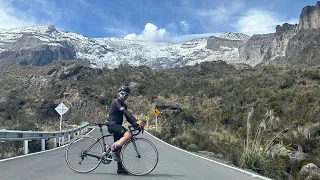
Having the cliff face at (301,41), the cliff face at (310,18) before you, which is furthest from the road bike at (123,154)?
the cliff face at (310,18)

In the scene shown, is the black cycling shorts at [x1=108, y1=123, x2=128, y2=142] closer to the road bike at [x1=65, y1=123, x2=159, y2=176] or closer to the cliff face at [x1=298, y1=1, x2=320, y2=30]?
the road bike at [x1=65, y1=123, x2=159, y2=176]

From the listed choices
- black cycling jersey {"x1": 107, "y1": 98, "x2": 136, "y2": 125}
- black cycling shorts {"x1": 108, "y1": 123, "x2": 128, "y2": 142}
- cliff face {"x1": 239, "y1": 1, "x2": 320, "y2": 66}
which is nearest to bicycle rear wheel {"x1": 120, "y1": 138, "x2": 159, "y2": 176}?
black cycling shorts {"x1": 108, "y1": 123, "x2": 128, "y2": 142}

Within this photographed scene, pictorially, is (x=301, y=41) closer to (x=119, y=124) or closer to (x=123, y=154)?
(x=119, y=124)

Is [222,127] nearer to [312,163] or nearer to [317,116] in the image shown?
[317,116]

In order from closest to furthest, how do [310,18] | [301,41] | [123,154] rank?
[123,154]
[301,41]
[310,18]

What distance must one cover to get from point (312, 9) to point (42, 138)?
138 m

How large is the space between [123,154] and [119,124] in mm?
691

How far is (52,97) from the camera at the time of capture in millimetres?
70250

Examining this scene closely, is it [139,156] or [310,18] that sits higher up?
[310,18]

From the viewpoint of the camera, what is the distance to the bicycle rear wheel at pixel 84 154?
896cm

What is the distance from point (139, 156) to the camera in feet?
28.8

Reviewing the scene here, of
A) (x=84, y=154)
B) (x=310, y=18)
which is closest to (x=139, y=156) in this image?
(x=84, y=154)

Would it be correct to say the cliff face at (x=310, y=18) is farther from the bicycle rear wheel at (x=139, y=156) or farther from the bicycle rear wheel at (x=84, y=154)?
the bicycle rear wheel at (x=84, y=154)

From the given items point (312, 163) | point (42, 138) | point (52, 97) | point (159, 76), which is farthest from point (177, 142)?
point (159, 76)
